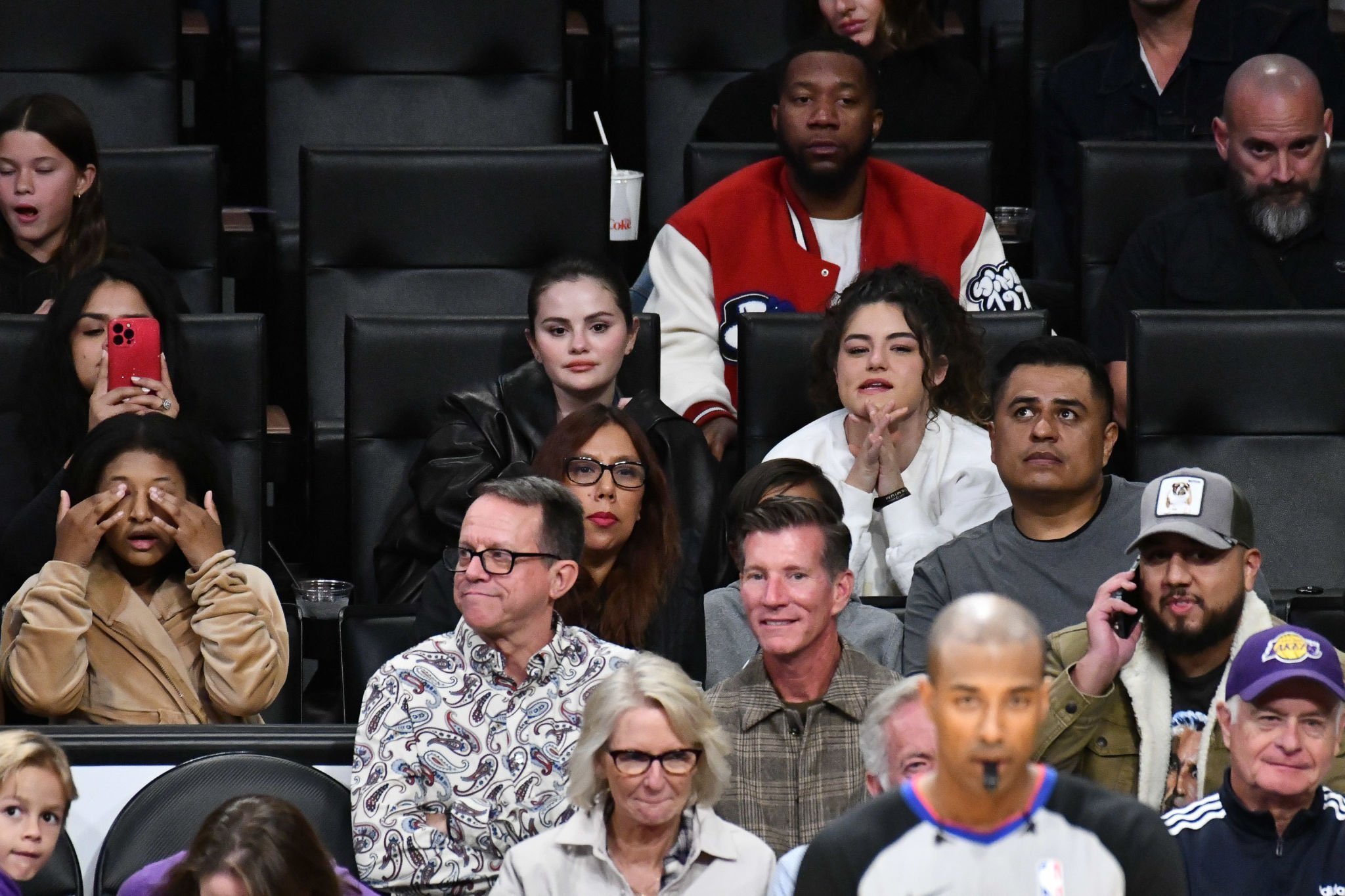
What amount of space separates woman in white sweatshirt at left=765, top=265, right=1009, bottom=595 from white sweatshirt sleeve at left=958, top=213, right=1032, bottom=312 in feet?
1.17

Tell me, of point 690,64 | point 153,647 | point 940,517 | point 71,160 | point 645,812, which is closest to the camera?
point 645,812

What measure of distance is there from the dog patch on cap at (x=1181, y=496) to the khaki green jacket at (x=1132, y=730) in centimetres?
13

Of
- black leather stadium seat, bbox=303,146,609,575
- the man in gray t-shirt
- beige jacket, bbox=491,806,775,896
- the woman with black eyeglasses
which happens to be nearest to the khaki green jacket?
the man in gray t-shirt

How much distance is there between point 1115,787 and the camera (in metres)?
2.24

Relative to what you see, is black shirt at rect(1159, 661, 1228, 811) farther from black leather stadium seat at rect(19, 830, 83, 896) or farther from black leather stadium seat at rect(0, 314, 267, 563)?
black leather stadium seat at rect(0, 314, 267, 563)

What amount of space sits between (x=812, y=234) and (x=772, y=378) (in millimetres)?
493

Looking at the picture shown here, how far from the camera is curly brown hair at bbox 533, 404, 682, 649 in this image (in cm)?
248

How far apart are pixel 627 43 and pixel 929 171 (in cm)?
75

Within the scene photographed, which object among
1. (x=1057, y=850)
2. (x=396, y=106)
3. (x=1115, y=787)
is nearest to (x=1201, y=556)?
(x=1115, y=787)

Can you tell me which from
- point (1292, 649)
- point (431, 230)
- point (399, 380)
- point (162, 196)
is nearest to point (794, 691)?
point (1292, 649)

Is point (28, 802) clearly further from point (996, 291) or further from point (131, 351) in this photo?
point (996, 291)

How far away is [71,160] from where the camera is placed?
314 centimetres

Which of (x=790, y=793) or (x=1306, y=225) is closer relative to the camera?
(x=790, y=793)

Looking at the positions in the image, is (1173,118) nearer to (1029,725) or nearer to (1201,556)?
(1201,556)
